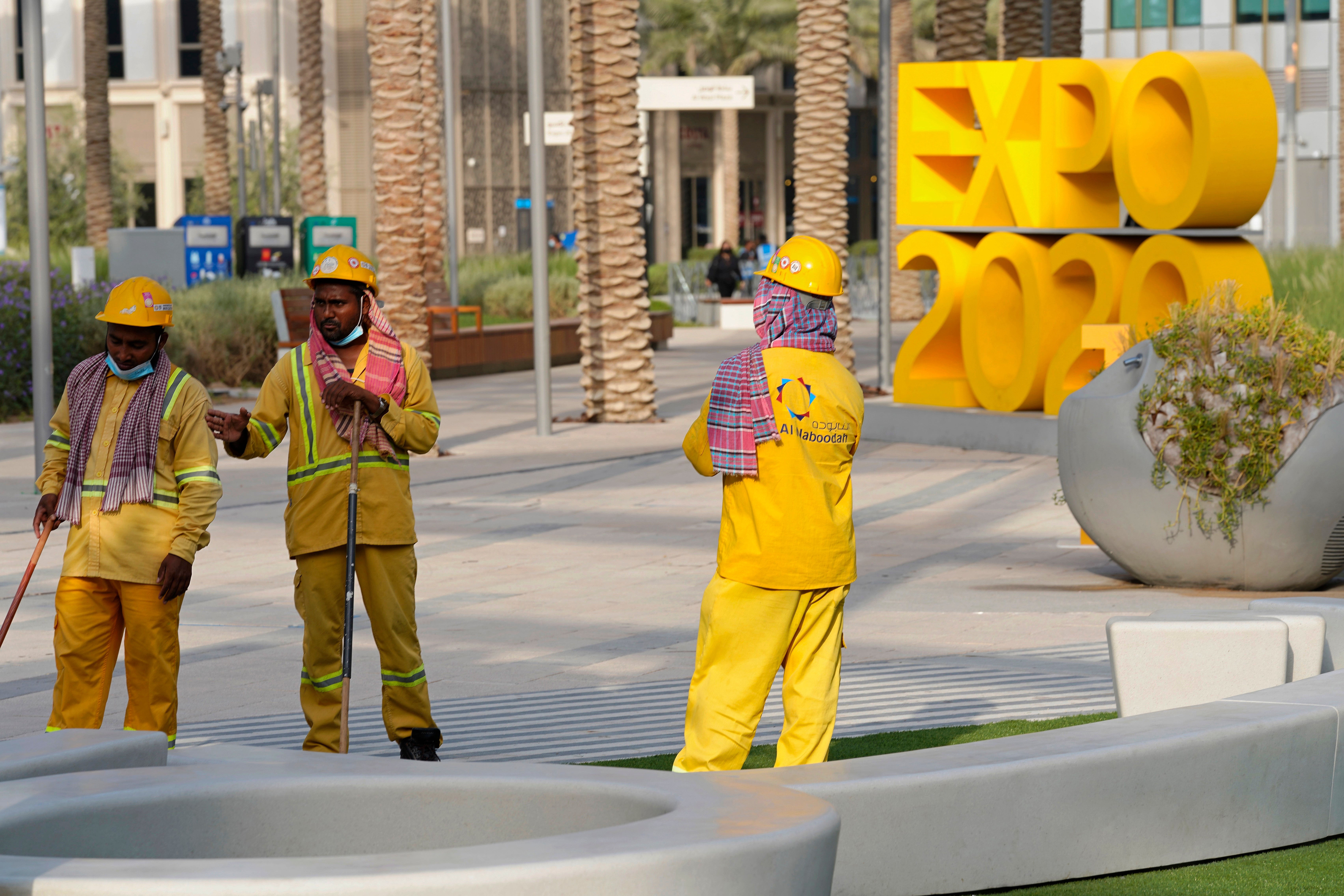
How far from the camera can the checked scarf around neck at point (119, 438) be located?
20.2 feet

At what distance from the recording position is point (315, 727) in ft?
20.7

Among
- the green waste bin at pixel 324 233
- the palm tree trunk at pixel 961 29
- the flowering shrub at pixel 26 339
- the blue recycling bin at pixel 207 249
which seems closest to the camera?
the flowering shrub at pixel 26 339

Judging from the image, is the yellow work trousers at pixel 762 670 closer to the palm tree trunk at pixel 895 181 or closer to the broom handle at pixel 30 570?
the broom handle at pixel 30 570

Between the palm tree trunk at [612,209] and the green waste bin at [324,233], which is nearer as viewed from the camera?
the palm tree trunk at [612,209]

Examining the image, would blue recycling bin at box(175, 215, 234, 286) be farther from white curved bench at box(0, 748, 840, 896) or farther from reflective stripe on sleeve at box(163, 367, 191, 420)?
white curved bench at box(0, 748, 840, 896)

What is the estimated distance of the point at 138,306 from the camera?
20.1 ft

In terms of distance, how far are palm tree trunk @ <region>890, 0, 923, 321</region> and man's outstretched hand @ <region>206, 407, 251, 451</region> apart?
18.8m

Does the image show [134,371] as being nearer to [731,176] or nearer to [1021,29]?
[1021,29]

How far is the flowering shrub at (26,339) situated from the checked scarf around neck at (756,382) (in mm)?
16717

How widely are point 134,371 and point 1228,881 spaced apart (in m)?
3.60

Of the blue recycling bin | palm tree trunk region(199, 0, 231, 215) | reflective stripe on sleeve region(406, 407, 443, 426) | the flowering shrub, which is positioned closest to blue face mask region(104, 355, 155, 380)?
reflective stripe on sleeve region(406, 407, 443, 426)

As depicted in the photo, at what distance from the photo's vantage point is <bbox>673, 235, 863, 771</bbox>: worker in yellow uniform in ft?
18.0

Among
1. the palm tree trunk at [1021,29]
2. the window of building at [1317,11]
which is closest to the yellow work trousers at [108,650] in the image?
the palm tree trunk at [1021,29]

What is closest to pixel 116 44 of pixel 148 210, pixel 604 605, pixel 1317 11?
pixel 148 210
